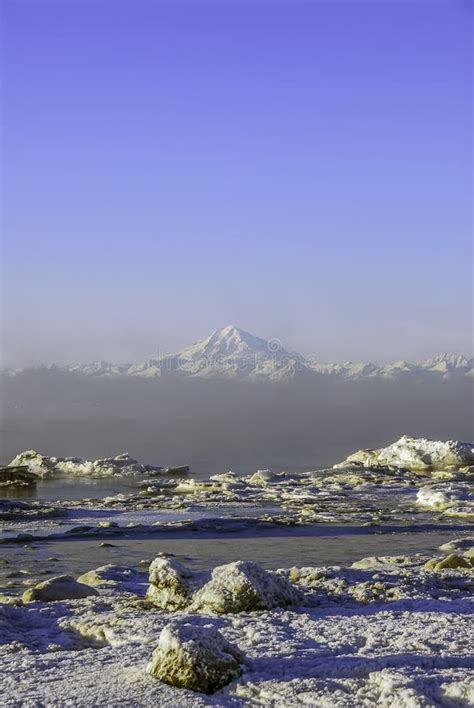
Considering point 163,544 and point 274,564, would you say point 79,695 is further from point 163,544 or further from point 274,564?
point 163,544

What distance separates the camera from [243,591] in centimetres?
960

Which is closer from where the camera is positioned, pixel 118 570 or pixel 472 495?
pixel 118 570

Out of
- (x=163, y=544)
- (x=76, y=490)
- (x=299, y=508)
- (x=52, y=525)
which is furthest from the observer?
(x=76, y=490)

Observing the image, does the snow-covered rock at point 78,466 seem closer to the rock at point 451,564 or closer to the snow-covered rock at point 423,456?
the snow-covered rock at point 423,456

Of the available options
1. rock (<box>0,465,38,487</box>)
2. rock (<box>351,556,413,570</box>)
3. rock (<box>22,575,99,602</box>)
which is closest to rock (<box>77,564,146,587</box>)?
rock (<box>22,575,99,602</box>)

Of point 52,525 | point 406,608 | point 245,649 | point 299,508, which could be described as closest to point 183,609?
point 245,649

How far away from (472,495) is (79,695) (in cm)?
2570

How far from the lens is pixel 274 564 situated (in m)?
17.1

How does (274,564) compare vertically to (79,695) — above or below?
below

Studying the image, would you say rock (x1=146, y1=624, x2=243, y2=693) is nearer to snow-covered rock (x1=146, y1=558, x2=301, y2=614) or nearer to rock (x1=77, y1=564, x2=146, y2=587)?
snow-covered rock (x1=146, y1=558, x2=301, y2=614)

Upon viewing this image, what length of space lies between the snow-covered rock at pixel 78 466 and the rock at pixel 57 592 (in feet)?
111

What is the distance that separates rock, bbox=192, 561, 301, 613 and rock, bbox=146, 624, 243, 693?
226 cm

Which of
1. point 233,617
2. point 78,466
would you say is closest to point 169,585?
point 233,617

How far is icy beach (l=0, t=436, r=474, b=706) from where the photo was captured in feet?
22.5
